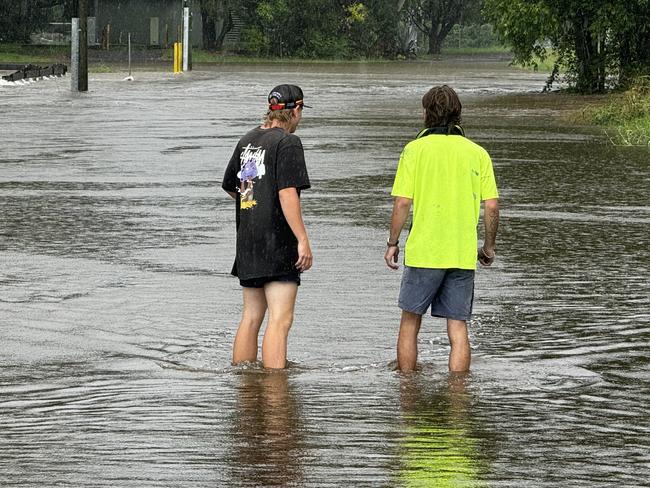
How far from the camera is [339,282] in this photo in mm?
11672

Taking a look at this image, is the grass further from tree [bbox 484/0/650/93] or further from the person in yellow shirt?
the person in yellow shirt

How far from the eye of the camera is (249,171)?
26.5 feet

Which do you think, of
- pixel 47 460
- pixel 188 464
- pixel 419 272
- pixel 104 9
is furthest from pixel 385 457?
pixel 104 9

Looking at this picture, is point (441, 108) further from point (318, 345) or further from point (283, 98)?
point (318, 345)

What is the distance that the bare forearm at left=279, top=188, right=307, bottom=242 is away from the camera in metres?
7.97

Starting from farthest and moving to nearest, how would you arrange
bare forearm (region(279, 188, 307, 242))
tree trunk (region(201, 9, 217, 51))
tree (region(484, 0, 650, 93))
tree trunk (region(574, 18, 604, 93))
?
tree trunk (region(201, 9, 217, 51)), tree trunk (region(574, 18, 604, 93)), tree (region(484, 0, 650, 93)), bare forearm (region(279, 188, 307, 242))

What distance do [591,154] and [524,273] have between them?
11.6 metres

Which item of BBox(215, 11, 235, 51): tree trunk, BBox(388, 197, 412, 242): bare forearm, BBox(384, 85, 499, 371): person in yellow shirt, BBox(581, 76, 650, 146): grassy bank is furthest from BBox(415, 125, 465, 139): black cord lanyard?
BBox(215, 11, 235, 51): tree trunk

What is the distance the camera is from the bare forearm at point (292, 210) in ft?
26.1

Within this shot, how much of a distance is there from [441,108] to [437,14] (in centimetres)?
10666

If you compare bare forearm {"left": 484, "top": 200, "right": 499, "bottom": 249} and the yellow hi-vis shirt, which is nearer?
the yellow hi-vis shirt

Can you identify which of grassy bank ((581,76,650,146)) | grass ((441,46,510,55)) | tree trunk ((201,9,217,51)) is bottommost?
grass ((441,46,510,55))

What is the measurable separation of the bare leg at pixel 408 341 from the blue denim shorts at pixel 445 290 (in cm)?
9

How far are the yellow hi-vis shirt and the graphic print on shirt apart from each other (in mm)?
691
